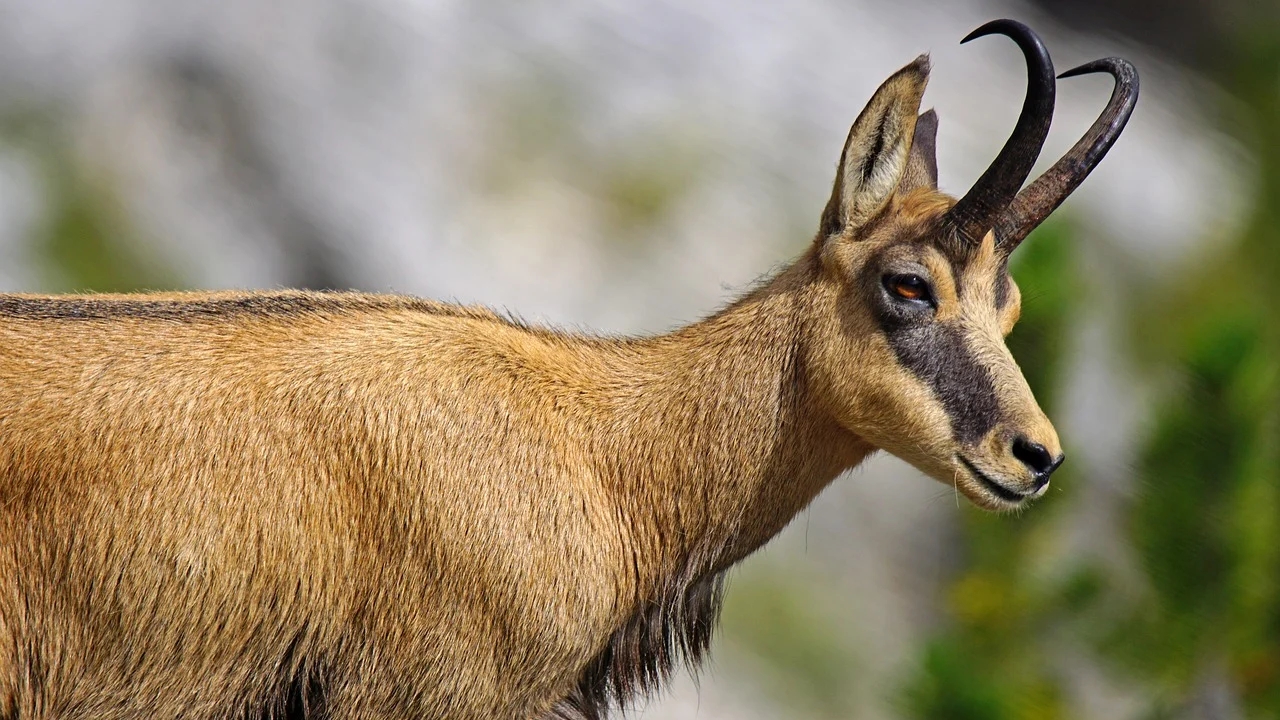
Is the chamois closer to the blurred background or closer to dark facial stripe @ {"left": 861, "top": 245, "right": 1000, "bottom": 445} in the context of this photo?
dark facial stripe @ {"left": 861, "top": 245, "right": 1000, "bottom": 445}

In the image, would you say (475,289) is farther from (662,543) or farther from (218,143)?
(662,543)

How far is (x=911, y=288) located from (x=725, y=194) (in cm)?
1129

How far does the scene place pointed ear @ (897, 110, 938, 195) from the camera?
7.43 metres

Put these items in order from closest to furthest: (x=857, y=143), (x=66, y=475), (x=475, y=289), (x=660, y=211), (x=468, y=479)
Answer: (x=66, y=475) < (x=468, y=479) < (x=857, y=143) < (x=475, y=289) < (x=660, y=211)

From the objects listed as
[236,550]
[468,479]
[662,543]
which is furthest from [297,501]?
[662,543]

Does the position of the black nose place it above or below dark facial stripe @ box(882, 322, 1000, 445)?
below

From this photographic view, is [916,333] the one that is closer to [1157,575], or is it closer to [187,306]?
[187,306]

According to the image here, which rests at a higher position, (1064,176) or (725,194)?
(725,194)

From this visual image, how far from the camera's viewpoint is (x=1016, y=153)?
21.5 feet

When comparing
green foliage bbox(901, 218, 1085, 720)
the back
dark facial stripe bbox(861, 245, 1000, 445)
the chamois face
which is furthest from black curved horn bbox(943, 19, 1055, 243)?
green foliage bbox(901, 218, 1085, 720)

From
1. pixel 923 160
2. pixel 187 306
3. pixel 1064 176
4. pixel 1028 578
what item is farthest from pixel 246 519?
pixel 1028 578

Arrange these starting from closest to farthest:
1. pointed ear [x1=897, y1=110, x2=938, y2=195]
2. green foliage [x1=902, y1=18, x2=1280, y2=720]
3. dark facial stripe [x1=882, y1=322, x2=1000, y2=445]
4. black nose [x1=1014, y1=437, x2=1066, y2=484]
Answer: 1. black nose [x1=1014, y1=437, x2=1066, y2=484]
2. dark facial stripe [x1=882, y1=322, x2=1000, y2=445]
3. pointed ear [x1=897, y1=110, x2=938, y2=195]
4. green foliage [x1=902, y1=18, x2=1280, y2=720]

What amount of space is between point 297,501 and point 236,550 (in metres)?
0.34

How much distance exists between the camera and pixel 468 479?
6.35m
